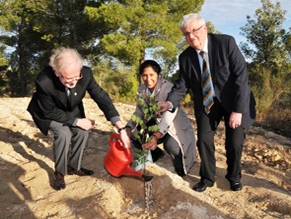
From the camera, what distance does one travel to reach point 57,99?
297cm

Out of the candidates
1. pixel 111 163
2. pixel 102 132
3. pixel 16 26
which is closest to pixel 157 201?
pixel 111 163

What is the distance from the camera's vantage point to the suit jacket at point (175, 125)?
119 inches

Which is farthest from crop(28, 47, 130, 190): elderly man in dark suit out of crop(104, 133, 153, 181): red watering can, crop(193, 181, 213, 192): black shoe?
crop(193, 181, 213, 192): black shoe

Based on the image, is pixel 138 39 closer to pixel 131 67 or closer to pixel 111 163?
pixel 131 67

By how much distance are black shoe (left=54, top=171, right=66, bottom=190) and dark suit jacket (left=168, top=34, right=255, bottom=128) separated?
4.98 ft

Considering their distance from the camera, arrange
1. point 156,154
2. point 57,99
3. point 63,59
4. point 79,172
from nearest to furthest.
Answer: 1. point 63,59
2. point 57,99
3. point 79,172
4. point 156,154

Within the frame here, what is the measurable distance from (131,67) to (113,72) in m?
1.61

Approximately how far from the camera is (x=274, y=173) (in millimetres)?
3611

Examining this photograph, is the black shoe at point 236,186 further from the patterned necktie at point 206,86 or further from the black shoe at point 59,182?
the black shoe at point 59,182

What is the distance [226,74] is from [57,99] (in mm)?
1602

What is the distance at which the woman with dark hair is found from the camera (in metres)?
3.01

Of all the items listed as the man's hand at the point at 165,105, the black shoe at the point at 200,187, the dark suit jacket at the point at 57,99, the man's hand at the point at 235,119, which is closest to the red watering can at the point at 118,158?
the dark suit jacket at the point at 57,99

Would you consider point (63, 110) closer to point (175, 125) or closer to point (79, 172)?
point (79, 172)

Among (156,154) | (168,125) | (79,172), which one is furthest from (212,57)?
(79,172)
